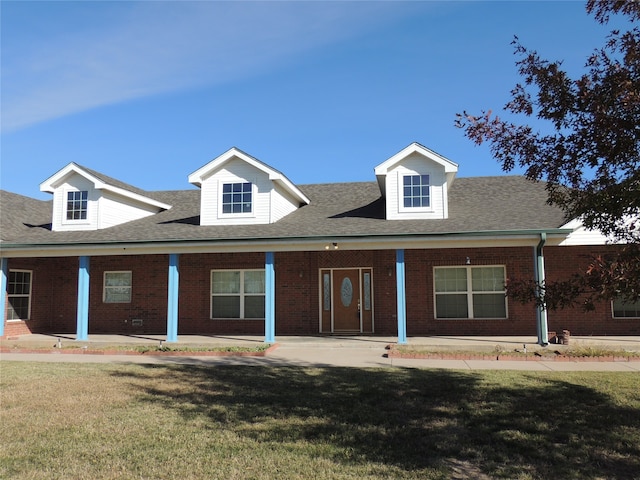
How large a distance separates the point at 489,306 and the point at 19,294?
50.3 feet

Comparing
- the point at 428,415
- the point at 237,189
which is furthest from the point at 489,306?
the point at 428,415

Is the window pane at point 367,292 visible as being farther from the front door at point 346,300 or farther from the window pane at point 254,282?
the window pane at point 254,282

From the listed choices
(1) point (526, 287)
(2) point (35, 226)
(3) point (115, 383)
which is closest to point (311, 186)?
(2) point (35, 226)

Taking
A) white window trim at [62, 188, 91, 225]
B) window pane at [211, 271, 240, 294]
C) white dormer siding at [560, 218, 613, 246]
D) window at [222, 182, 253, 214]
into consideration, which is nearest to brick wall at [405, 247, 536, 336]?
white dormer siding at [560, 218, 613, 246]

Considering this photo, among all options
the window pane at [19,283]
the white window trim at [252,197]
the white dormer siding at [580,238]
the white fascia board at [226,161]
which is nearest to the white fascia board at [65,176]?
the window pane at [19,283]

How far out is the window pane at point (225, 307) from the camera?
15984 mm

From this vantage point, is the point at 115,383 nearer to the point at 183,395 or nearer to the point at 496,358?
the point at 183,395

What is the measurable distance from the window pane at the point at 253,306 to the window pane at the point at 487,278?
6.76m

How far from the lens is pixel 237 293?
16031 millimetres

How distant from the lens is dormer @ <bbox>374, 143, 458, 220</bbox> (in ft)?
48.2

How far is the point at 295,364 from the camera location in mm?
10453

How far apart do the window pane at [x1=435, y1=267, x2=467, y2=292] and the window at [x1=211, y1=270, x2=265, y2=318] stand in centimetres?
565

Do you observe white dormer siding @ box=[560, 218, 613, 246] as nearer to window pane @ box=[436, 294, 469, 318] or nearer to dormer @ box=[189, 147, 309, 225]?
window pane @ box=[436, 294, 469, 318]

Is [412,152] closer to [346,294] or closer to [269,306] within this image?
[346,294]
